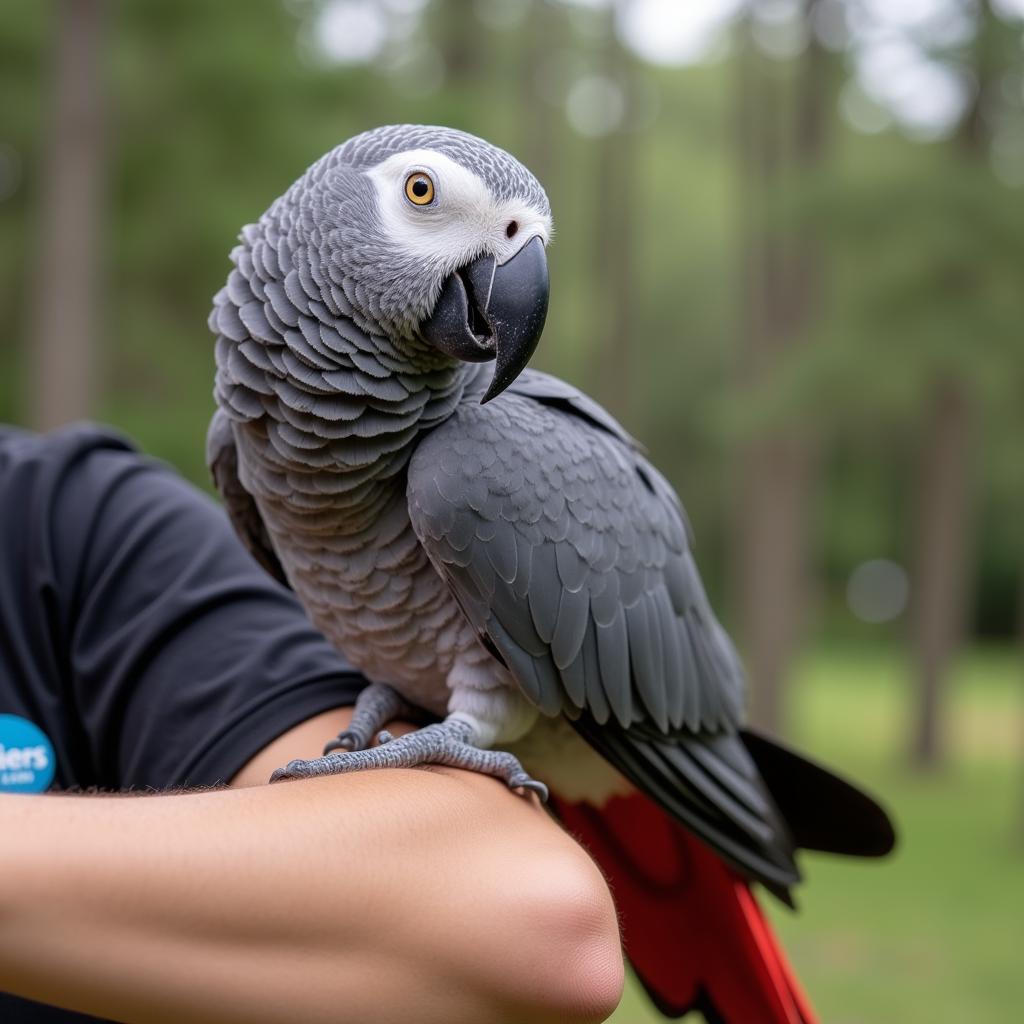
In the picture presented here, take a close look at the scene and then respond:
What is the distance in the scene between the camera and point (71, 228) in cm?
331

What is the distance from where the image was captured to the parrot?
83cm

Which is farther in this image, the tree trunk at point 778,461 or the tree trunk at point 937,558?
the tree trunk at point 937,558

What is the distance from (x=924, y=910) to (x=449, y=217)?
10.7 feet

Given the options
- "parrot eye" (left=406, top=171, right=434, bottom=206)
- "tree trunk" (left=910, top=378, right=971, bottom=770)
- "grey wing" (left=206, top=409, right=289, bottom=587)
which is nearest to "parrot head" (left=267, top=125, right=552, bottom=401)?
"parrot eye" (left=406, top=171, right=434, bottom=206)

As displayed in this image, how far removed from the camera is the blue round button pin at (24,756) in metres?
0.92

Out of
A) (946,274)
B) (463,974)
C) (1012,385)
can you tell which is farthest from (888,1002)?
(463,974)

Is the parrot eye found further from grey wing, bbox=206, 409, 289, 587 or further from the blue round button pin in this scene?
the blue round button pin

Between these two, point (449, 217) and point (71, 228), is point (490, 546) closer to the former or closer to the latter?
point (449, 217)

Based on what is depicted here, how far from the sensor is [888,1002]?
281 centimetres

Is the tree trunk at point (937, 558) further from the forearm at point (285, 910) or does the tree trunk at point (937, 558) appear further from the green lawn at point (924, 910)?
the forearm at point (285, 910)

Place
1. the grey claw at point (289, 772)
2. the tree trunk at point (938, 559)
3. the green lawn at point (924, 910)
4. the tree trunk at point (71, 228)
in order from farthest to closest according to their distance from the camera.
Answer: the tree trunk at point (938, 559)
the tree trunk at point (71, 228)
the green lawn at point (924, 910)
the grey claw at point (289, 772)

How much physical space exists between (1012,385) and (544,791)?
3235mm

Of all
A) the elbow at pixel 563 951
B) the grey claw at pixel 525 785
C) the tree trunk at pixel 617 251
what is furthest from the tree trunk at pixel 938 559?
the elbow at pixel 563 951

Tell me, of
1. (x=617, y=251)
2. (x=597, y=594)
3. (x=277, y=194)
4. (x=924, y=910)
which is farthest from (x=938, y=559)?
(x=597, y=594)
